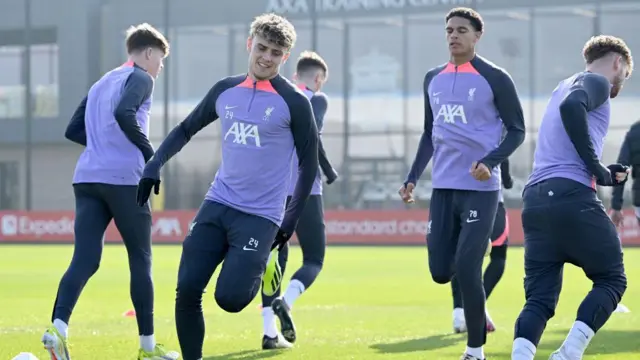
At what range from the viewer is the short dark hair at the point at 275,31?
22.9 feet

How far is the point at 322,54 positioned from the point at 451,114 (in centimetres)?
3355

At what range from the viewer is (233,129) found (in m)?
6.99

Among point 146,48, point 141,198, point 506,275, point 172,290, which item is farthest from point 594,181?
point 506,275

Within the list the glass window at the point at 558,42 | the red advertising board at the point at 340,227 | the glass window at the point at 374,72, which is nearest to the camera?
the red advertising board at the point at 340,227

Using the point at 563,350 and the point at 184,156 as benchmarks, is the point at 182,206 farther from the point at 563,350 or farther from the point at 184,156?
the point at 563,350

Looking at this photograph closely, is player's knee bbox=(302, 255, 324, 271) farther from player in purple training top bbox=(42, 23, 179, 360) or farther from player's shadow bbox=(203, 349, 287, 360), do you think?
player in purple training top bbox=(42, 23, 179, 360)

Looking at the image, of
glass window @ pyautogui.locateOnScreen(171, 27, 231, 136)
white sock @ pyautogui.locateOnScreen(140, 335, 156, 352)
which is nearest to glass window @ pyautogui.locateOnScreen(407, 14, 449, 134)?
glass window @ pyautogui.locateOnScreen(171, 27, 231, 136)

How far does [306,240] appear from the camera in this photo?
33.1 feet

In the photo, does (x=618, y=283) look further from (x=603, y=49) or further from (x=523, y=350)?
(x=603, y=49)

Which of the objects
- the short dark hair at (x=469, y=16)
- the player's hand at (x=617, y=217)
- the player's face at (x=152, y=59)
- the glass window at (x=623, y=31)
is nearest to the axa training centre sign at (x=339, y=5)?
the glass window at (x=623, y=31)

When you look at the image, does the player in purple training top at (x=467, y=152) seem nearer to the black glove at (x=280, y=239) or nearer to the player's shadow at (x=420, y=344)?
the player's shadow at (x=420, y=344)

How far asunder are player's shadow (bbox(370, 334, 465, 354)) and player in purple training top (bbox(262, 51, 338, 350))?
2.46ft

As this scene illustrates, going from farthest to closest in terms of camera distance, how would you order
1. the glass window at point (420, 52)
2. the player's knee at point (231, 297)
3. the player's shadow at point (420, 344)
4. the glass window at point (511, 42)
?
the glass window at point (420, 52) → the glass window at point (511, 42) → the player's shadow at point (420, 344) → the player's knee at point (231, 297)

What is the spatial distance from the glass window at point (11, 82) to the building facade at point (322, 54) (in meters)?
0.05
